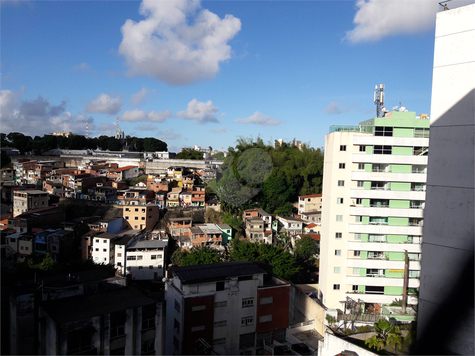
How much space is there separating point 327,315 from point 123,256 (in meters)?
8.22

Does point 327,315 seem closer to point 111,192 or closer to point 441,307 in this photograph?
point 441,307

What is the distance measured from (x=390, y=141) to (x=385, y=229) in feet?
7.25

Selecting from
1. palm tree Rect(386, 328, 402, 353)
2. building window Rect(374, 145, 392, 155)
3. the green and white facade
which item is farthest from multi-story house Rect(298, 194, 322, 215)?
palm tree Rect(386, 328, 402, 353)

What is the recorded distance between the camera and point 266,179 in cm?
1844

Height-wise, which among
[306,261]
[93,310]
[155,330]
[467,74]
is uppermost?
[467,74]

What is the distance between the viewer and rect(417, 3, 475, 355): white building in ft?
7.07

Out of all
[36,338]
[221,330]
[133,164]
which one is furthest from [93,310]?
[133,164]

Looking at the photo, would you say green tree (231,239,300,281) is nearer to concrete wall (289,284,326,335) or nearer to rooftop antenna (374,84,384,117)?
concrete wall (289,284,326,335)

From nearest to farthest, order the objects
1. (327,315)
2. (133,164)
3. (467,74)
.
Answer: (467,74)
(327,315)
(133,164)

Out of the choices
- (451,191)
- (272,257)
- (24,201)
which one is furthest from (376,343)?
(24,201)

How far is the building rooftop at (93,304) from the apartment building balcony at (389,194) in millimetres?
5595

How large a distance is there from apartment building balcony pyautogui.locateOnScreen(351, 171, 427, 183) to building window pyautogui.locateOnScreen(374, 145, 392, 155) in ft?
1.65

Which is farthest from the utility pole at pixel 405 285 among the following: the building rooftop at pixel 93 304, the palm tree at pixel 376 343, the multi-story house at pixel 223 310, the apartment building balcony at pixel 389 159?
the building rooftop at pixel 93 304

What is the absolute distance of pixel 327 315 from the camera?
26.5 feet
